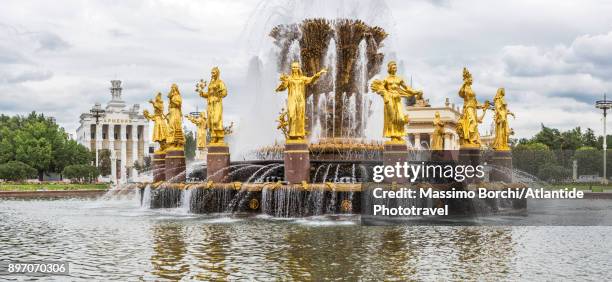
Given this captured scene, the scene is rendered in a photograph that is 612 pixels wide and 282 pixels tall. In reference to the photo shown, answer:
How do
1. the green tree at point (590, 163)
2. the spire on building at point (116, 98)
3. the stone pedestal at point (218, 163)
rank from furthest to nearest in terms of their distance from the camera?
1. the spire on building at point (116, 98)
2. the green tree at point (590, 163)
3. the stone pedestal at point (218, 163)

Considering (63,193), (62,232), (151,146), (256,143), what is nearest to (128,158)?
(151,146)

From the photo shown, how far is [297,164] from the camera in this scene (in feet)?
65.2

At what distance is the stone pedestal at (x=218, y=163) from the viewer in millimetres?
21734

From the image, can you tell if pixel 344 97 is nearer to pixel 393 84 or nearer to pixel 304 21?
pixel 304 21

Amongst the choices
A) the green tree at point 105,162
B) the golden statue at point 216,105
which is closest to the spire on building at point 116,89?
the green tree at point 105,162

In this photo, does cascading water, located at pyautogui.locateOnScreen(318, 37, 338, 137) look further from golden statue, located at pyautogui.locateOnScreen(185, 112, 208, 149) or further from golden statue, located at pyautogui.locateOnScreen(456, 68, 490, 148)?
golden statue, located at pyautogui.locateOnScreen(185, 112, 208, 149)

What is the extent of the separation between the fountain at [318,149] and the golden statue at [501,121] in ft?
1.19

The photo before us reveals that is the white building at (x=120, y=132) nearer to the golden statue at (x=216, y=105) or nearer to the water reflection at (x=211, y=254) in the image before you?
the golden statue at (x=216, y=105)

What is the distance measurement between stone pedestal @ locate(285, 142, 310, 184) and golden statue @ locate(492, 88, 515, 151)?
834cm

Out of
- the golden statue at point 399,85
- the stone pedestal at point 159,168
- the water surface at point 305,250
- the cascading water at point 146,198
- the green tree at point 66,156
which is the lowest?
the water surface at point 305,250

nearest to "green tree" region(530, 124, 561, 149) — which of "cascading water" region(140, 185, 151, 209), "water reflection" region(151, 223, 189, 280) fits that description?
"cascading water" region(140, 185, 151, 209)

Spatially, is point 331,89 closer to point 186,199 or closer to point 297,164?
point 297,164

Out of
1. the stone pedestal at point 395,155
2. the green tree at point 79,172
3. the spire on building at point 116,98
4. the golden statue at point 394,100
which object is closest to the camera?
the stone pedestal at point 395,155

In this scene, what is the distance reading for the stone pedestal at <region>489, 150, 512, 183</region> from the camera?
24328 mm
